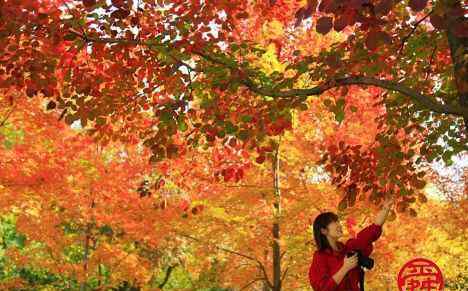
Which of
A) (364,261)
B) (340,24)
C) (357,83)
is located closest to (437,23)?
(340,24)

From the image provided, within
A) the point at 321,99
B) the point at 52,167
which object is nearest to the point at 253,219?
the point at 321,99

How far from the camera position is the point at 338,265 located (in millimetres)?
5242

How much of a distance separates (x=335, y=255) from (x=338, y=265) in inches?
4.3

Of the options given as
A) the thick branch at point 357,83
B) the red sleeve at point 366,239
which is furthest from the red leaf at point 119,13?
the red sleeve at point 366,239

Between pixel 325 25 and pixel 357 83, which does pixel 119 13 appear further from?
pixel 325 25

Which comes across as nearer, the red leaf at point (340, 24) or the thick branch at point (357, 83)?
the red leaf at point (340, 24)

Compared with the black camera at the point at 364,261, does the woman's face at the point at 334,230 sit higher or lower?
higher

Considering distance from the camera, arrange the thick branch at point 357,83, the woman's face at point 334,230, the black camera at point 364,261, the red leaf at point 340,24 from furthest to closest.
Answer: the woman's face at point 334,230
the thick branch at point 357,83
the black camera at point 364,261
the red leaf at point 340,24

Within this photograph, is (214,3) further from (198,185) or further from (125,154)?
(125,154)

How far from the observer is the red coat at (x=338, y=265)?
16.9ft

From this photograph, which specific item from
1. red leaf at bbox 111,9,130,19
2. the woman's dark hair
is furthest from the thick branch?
the woman's dark hair

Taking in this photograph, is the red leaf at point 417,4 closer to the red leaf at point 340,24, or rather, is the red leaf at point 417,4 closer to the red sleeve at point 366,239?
the red leaf at point 340,24

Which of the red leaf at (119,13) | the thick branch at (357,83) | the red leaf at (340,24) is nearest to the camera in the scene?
the red leaf at (340,24)

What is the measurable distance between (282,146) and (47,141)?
5.90 meters
